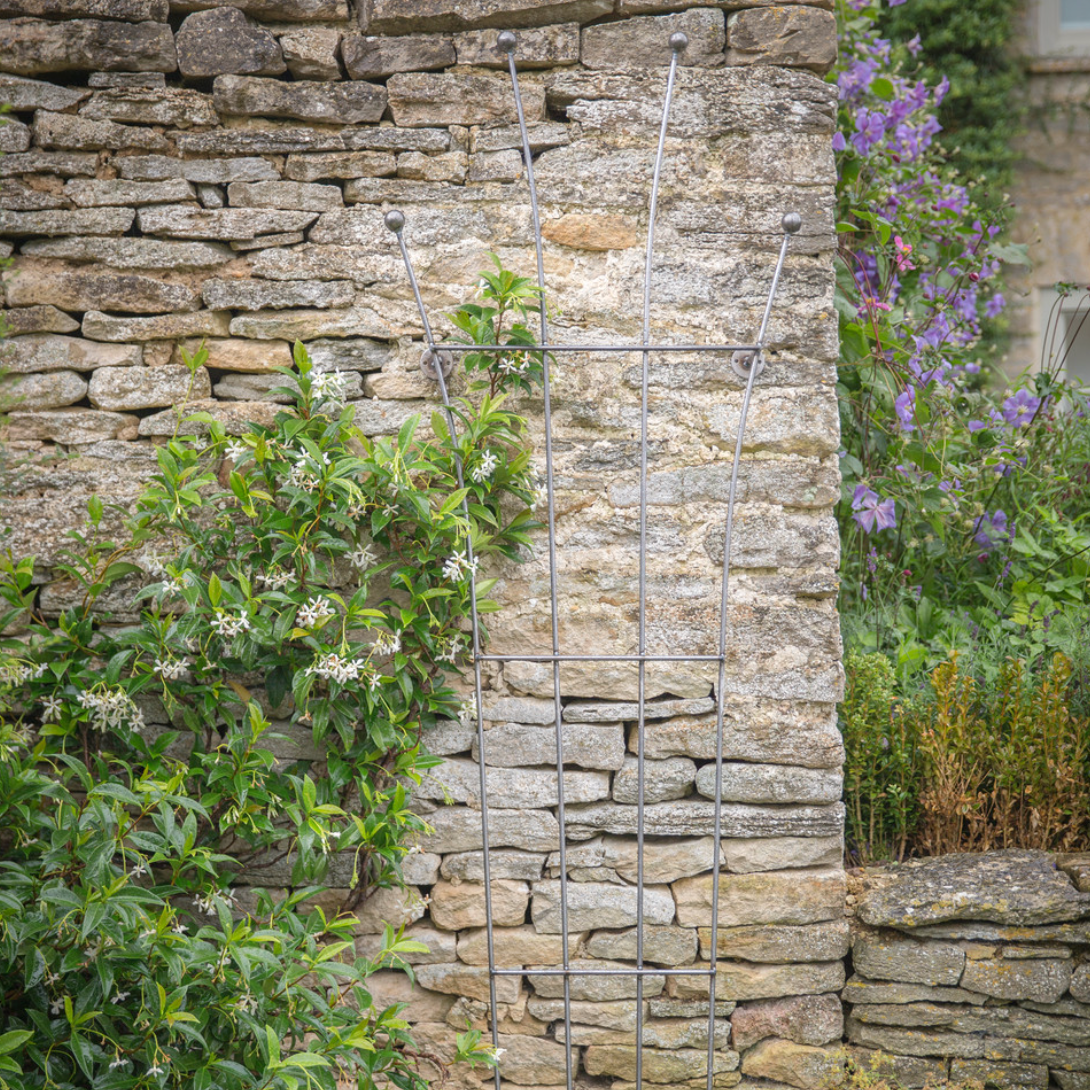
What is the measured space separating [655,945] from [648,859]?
0.65 feet

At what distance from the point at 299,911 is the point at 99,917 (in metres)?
0.68

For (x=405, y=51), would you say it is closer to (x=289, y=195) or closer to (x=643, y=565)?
(x=289, y=195)

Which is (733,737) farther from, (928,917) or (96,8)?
(96,8)

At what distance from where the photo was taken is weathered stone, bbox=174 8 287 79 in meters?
2.15

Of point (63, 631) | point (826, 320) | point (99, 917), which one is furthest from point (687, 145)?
point (99, 917)

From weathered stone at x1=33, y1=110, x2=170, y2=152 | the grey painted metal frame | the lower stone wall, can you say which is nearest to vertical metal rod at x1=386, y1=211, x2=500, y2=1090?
the grey painted metal frame

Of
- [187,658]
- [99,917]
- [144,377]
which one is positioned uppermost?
[144,377]

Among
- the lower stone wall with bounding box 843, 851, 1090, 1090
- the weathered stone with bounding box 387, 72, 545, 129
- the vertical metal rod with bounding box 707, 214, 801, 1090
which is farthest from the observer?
the weathered stone with bounding box 387, 72, 545, 129

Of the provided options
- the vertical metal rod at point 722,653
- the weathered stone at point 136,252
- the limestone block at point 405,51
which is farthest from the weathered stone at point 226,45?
the vertical metal rod at point 722,653

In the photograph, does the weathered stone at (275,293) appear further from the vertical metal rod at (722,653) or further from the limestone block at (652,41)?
the vertical metal rod at (722,653)

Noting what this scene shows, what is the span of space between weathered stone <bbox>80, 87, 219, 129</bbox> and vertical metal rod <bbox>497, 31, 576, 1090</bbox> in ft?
2.52

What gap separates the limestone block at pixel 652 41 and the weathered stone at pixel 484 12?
5cm

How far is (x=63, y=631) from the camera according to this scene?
2057 millimetres

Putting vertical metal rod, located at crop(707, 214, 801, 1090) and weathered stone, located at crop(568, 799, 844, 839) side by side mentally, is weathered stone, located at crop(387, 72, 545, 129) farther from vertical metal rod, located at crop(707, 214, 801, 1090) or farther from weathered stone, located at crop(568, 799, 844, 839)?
weathered stone, located at crop(568, 799, 844, 839)
